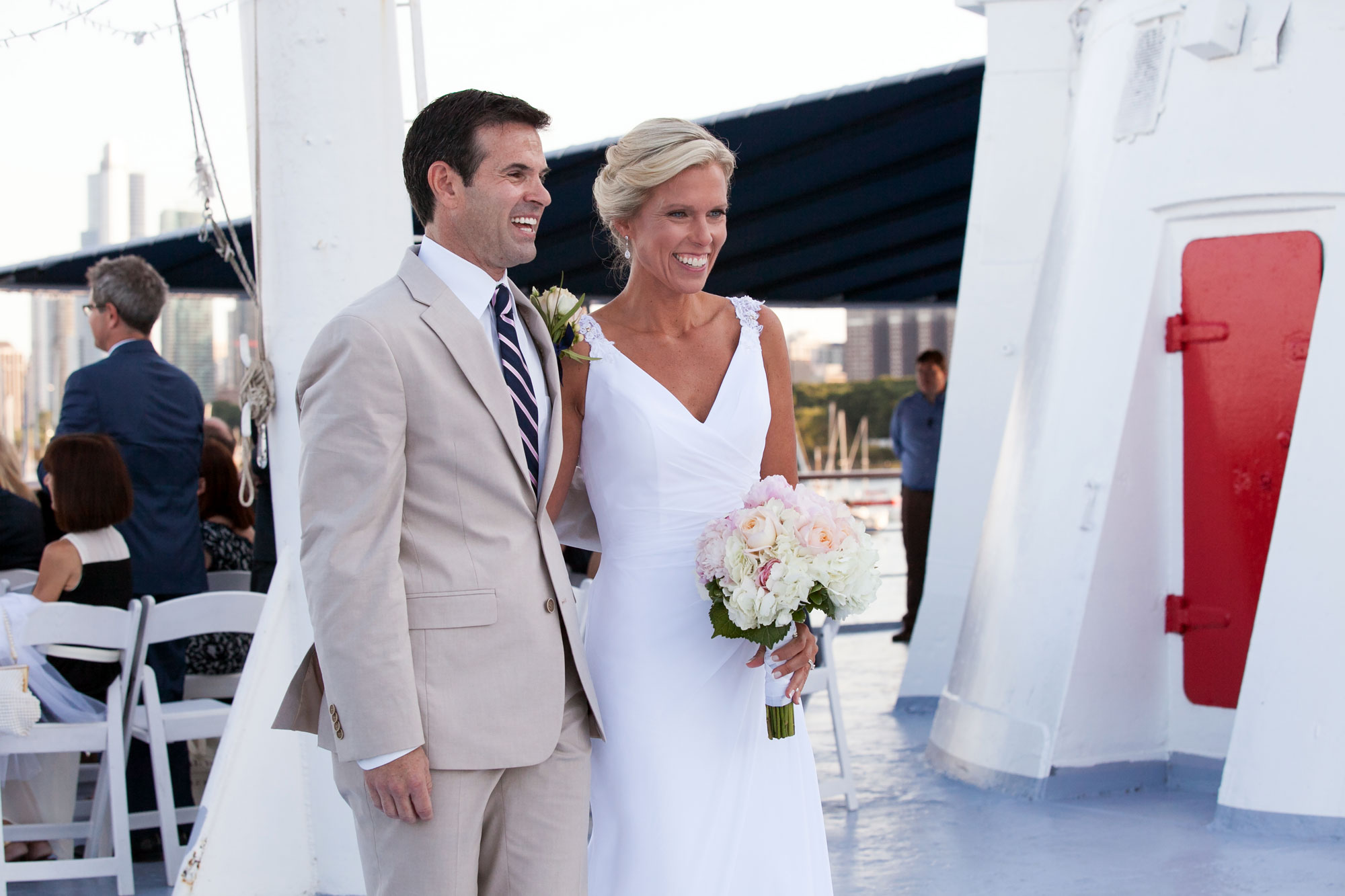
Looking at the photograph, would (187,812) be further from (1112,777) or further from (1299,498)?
(1299,498)

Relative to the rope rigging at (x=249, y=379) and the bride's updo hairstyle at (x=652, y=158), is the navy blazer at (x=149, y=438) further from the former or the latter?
the bride's updo hairstyle at (x=652, y=158)

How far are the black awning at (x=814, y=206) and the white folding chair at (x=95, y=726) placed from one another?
11.6 ft

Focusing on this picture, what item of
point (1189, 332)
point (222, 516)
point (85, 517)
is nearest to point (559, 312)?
point (85, 517)

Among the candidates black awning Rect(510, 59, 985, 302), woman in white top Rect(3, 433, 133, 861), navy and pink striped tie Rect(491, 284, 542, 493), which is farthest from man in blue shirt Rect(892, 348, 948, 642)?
navy and pink striped tie Rect(491, 284, 542, 493)

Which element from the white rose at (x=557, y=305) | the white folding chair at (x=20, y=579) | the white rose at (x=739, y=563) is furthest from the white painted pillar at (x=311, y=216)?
the white folding chair at (x=20, y=579)

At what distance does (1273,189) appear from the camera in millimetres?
4777

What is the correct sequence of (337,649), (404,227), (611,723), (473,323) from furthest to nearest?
A: (404,227)
(611,723)
(473,323)
(337,649)

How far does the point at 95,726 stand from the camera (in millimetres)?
4270

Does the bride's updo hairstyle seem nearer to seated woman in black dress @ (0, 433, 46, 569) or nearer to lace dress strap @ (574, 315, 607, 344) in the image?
lace dress strap @ (574, 315, 607, 344)

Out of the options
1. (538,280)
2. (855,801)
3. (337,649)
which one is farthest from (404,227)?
(538,280)

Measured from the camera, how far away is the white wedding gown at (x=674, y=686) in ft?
8.66

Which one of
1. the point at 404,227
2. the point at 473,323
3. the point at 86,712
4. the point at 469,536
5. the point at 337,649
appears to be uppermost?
the point at 404,227

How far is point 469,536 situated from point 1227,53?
4.05 metres

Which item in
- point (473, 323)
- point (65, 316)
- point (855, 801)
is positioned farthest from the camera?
point (65, 316)
